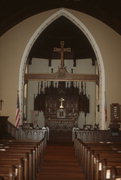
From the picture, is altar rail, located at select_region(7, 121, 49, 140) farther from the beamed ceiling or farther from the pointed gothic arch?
the beamed ceiling

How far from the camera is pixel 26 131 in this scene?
727 inches

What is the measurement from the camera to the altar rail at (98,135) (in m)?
18.1

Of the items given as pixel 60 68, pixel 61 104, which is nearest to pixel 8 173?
pixel 60 68

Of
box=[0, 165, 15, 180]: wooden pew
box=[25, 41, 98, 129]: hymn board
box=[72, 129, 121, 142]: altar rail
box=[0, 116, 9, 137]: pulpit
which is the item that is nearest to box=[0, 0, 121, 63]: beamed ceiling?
box=[25, 41, 98, 129]: hymn board

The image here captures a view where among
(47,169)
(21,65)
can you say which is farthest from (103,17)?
(47,169)

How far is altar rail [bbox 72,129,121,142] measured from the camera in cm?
1812

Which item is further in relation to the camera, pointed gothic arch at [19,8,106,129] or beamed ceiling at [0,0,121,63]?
pointed gothic arch at [19,8,106,129]

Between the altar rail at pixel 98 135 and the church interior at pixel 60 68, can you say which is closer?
the altar rail at pixel 98 135

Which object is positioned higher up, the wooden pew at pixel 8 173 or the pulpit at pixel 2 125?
the pulpit at pixel 2 125

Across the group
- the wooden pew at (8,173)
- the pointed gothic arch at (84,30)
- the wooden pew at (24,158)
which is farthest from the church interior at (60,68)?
the wooden pew at (8,173)

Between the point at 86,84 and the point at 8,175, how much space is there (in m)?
24.6

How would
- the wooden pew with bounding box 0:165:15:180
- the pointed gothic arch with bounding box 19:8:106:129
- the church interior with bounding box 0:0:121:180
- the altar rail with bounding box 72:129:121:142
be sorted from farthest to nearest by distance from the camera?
the pointed gothic arch with bounding box 19:8:106:129
the church interior with bounding box 0:0:121:180
the altar rail with bounding box 72:129:121:142
the wooden pew with bounding box 0:165:15:180

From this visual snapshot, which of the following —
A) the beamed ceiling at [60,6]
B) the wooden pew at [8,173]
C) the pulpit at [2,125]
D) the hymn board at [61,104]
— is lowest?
the wooden pew at [8,173]

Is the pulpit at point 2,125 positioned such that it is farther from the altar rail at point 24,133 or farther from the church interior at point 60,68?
the altar rail at point 24,133
